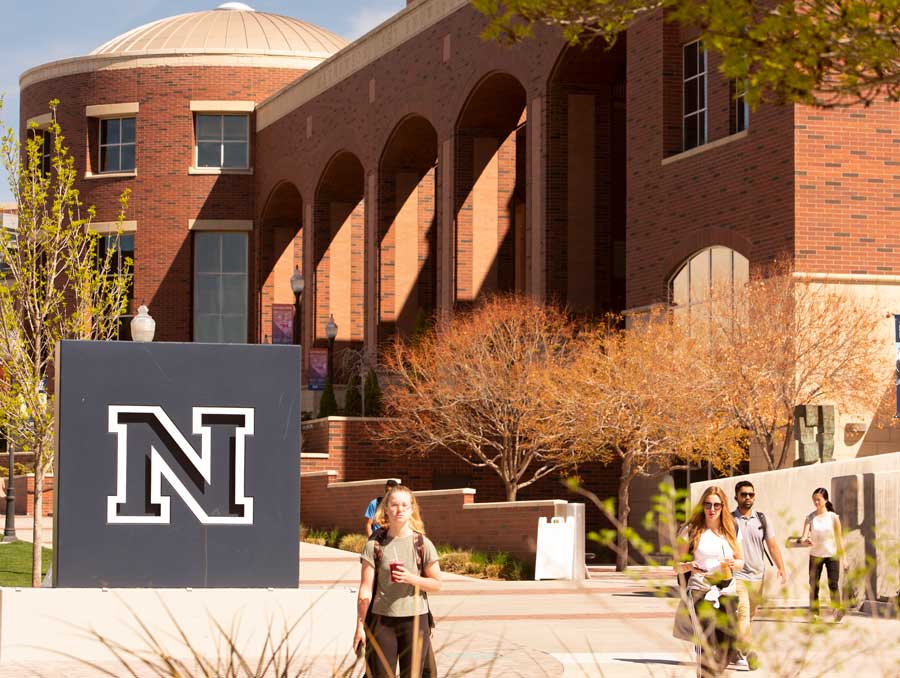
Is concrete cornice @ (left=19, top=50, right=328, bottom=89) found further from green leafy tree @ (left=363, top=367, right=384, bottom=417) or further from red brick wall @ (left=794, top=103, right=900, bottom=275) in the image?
red brick wall @ (left=794, top=103, right=900, bottom=275)

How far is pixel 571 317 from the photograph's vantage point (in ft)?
131

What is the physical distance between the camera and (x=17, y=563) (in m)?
28.5

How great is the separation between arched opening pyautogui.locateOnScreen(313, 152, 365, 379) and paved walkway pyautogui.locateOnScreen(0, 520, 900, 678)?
2499 centimetres

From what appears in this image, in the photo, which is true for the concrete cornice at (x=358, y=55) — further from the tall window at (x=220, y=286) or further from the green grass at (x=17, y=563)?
the green grass at (x=17, y=563)

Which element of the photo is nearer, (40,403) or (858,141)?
(40,403)

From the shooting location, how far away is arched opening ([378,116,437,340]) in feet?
160

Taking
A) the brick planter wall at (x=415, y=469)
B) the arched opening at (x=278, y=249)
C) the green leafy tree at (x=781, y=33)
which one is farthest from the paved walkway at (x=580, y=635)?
the arched opening at (x=278, y=249)

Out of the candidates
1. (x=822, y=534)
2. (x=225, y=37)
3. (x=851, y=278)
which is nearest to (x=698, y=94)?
(x=851, y=278)

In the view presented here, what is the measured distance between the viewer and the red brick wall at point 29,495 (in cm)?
4659

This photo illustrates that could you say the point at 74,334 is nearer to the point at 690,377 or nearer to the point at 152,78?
the point at 690,377

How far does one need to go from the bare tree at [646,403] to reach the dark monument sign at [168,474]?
16.5 meters

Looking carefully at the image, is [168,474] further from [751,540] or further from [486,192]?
[486,192]

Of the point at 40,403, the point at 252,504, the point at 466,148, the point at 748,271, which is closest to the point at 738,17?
the point at 252,504

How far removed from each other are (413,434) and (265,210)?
21.4m
